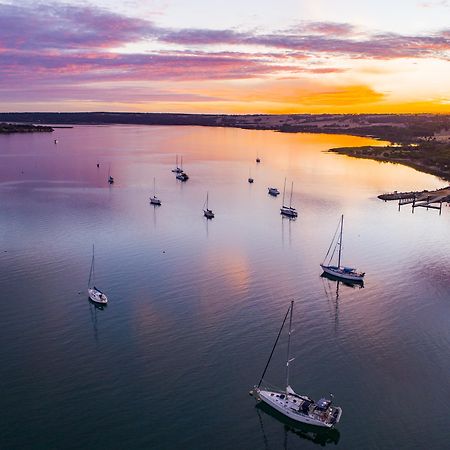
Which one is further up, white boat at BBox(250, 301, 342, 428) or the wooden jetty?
the wooden jetty

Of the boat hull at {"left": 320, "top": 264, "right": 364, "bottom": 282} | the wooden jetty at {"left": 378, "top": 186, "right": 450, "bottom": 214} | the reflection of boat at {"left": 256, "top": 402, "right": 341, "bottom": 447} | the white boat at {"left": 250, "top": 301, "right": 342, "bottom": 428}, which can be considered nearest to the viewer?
the reflection of boat at {"left": 256, "top": 402, "right": 341, "bottom": 447}

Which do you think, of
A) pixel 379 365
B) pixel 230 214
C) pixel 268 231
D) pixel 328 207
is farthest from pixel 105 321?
pixel 328 207

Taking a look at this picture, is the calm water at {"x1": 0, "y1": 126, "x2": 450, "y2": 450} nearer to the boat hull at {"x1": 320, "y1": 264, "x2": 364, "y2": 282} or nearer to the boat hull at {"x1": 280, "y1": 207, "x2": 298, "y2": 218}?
the boat hull at {"x1": 320, "y1": 264, "x2": 364, "y2": 282}

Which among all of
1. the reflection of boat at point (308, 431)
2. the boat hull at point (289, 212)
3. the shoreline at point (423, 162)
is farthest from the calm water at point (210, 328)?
the shoreline at point (423, 162)

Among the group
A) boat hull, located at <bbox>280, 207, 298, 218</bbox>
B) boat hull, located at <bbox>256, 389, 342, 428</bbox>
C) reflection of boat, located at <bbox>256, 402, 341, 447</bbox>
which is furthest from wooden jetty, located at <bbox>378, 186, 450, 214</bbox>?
reflection of boat, located at <bbox>256, 402, 341, 447</bbox>

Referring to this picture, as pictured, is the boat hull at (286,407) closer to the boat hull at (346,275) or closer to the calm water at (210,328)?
the calm water at (210,328)

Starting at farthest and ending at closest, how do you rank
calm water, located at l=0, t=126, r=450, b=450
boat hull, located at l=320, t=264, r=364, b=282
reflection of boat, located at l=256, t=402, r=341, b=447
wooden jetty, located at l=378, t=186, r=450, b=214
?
wooden jetty, located at l=378, t=186, r=450, b=214
boat hull, located at l=320, t=264, r=364, b=282
calm water, located at l=0, t=126, r=450, b=450
reflection of boat, located at l=256, t=402, r=341, b=447

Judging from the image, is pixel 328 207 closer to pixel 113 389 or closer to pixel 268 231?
pixel 268 231
